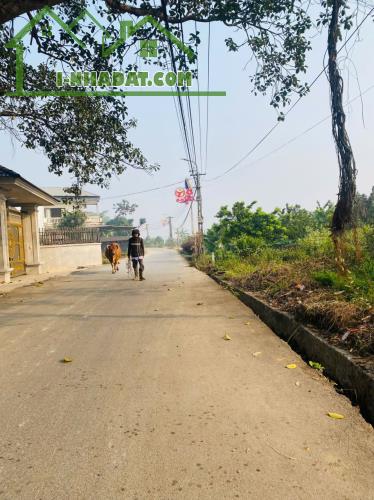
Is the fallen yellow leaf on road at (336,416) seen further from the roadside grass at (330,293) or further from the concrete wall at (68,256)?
the concrete wall at (68,256)

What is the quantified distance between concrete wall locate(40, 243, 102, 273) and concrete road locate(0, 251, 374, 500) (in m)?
18.6

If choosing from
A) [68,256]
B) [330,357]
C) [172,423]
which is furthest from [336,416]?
[68,256]

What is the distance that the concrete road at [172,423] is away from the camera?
189cm

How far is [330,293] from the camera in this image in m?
4.80

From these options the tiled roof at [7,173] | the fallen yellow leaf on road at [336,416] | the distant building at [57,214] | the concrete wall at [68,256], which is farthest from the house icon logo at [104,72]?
the distant building at [57,214]

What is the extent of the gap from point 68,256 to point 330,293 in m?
21.1

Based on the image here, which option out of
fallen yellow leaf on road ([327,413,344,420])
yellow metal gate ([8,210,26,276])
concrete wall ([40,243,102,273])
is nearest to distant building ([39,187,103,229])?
concrete wall ([40,243,102,273])

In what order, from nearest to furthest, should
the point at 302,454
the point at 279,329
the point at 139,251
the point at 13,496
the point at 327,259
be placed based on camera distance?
the point at 13,496 < the point at 302,454 < the point at 279,329 < the point at 327,259 < the point at 139,251

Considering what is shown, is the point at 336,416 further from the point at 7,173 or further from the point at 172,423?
the point at 7,173

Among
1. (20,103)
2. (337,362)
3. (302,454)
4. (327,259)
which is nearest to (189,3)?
(20,103)

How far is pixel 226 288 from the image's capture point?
9.81m

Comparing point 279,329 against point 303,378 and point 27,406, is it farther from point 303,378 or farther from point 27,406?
point 27,406

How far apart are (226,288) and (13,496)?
27.0ft

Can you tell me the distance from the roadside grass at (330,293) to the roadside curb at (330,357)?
4.7 inches
